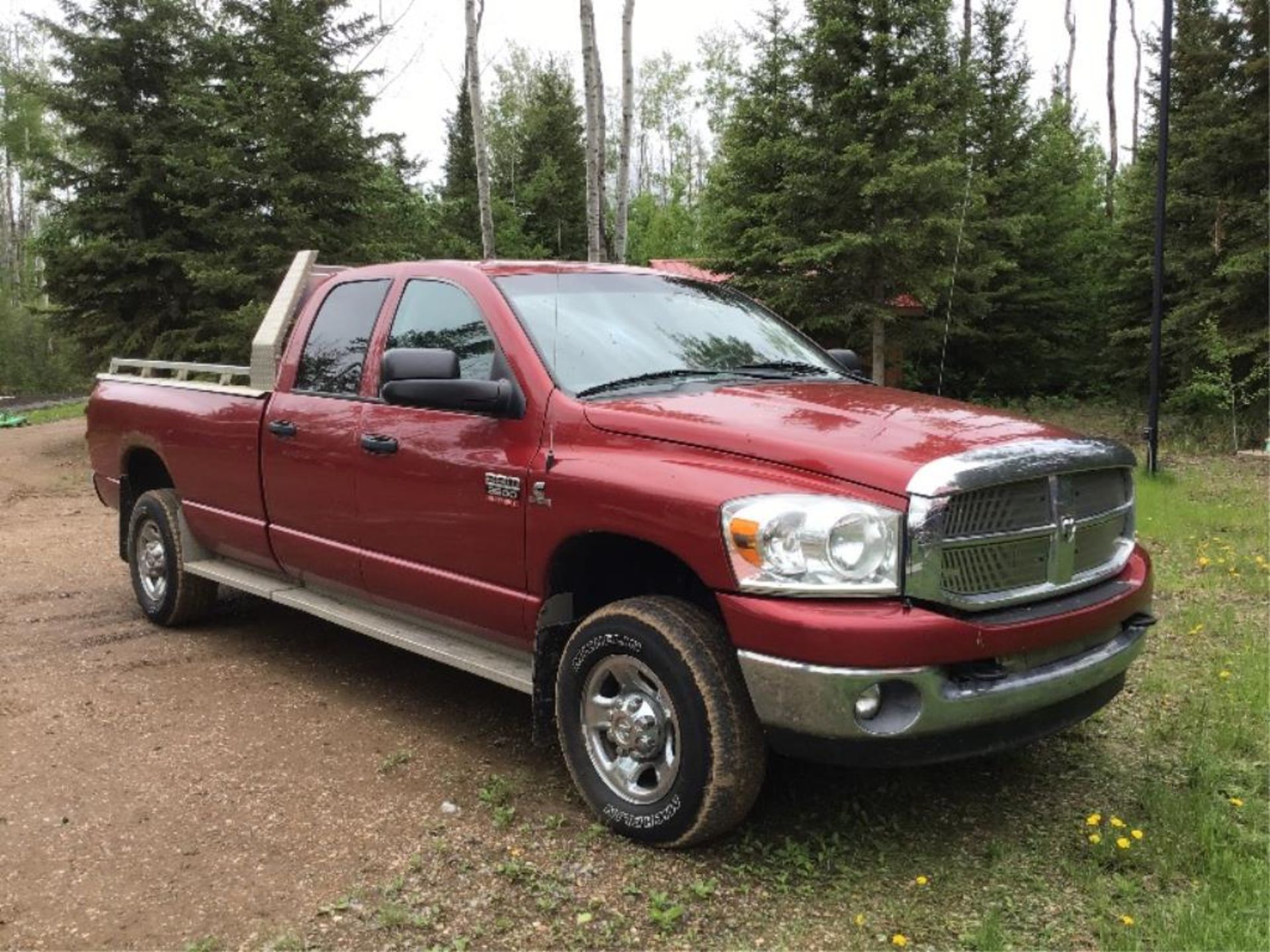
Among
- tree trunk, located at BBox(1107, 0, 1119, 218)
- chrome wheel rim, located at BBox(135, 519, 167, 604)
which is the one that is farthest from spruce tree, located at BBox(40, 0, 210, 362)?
tree trunk, located at BBox(1107, 0, 1119, 218)

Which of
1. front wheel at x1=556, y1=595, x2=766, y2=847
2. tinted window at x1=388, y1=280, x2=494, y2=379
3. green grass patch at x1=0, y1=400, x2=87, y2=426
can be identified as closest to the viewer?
front wheel at x1=556, y1=595, x2=766, y2=847

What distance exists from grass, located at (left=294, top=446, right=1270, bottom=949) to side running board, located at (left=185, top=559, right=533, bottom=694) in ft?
1.48

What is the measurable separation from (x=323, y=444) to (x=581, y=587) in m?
1.62

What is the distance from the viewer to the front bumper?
3006 millimetres

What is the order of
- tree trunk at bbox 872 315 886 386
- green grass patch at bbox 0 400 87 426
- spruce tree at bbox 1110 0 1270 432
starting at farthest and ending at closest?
1. green grass patch at bbox 0 400 87 426
2. tree trunk at bbox 872 315 886 386
3. spruce tree at bbox 1110 0 1270 432

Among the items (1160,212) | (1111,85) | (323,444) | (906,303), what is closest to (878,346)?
(906,303)

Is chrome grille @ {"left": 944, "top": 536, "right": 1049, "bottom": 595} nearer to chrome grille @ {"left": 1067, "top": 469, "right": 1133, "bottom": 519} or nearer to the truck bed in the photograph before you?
chrome grille @ {"left": 1067, "top": 469, "right": 1133, "bottom": 519}

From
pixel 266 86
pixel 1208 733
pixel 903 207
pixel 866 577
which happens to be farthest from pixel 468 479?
pixel 903 207

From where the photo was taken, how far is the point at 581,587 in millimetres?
3932

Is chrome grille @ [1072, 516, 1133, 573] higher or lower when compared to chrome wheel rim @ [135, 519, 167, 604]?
higher

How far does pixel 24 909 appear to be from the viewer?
3229 millimetres

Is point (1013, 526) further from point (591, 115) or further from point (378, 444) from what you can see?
point (591, 115)

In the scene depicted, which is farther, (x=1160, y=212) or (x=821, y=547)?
(x=1160, y=212)

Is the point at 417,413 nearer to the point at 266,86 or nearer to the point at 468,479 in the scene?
the point at 468,479
